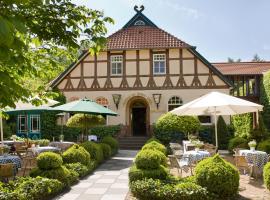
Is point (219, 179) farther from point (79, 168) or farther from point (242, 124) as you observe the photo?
point (242, 124)

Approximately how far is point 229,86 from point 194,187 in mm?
15757

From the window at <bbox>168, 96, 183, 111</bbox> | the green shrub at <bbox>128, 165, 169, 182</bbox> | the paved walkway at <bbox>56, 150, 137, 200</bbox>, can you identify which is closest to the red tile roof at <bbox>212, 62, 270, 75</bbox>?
the window at <bbox>168, 96, 183, 111</bbox>

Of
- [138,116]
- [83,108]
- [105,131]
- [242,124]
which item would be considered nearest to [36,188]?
[83,108]

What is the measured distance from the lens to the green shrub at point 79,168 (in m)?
10.5

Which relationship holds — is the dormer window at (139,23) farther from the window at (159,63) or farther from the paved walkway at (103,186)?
the paved walkway at (103,186)

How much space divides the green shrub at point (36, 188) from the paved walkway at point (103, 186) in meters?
0.25

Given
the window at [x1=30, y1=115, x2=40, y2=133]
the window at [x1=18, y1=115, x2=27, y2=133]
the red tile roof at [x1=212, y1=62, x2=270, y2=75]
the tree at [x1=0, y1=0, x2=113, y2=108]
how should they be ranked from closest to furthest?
the tree at [x1=0, y1=0, x2=113, y2=108], the window at [x1=30, y1=115, x2=40, y2=133], the window at [x1=18, y1=115, x2=27, y2=133], the red tile roof at [x1=212, y1=62, x2=270, y2=75]

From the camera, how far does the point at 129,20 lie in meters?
24.8

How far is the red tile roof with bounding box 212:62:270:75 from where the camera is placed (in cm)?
2800

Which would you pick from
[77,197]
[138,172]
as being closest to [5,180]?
[77,197]

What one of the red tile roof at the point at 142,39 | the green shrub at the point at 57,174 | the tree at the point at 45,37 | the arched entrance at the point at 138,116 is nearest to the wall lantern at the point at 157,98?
the arched entrance at the point at 138,116

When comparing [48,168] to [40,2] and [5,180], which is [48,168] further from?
[40,2]

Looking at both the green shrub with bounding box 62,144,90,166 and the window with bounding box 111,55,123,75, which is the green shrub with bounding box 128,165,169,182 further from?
the window with bounding box 111,55,123,75

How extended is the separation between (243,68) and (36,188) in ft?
81.5
